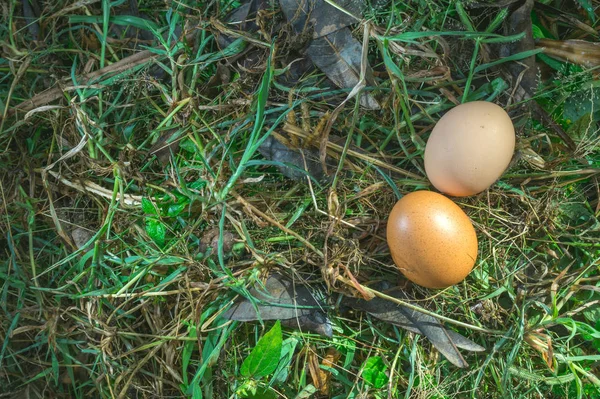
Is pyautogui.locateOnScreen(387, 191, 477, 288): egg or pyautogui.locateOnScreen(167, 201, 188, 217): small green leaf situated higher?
pyautogui.locateOnScreen(387, 191, 477, 288): egg

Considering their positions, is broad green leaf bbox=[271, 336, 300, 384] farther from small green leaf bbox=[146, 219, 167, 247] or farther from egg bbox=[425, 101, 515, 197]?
egg bbox=[425, 101, 515, 197]

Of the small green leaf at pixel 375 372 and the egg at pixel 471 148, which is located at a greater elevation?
the egg at pixel 471 148

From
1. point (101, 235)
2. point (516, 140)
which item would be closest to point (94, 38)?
point (101, 235)

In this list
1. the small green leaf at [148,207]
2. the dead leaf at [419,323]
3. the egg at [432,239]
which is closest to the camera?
the egg at [432,239]

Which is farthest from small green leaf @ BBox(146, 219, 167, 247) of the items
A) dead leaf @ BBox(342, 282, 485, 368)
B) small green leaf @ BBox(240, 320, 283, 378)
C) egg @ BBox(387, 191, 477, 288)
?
egg @ BBox(387, 191, 477, 288)

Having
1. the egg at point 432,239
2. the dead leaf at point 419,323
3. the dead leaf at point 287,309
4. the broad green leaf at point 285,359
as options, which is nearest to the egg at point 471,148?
the egg at point 432,239

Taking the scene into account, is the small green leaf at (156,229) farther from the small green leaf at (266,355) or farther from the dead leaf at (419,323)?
the dead leaf at (419,323)
